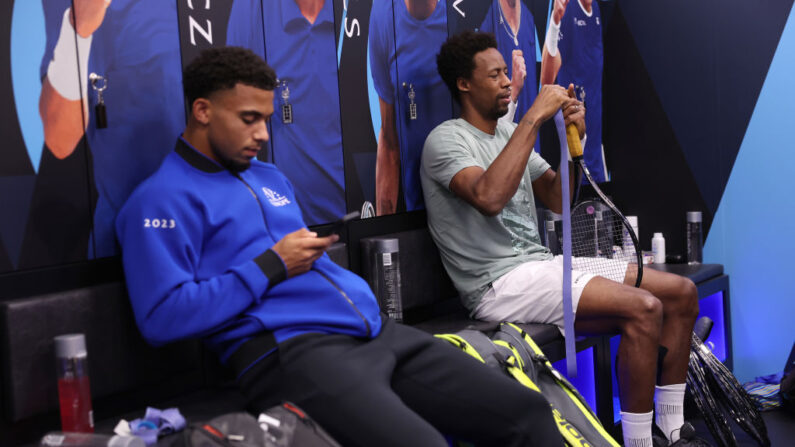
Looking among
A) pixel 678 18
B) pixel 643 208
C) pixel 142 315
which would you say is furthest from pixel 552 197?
pixel 142 315

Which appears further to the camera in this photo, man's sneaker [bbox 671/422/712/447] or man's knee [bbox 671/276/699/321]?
man's knee [bbox 671/276/699/321]

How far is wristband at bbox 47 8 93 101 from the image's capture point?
198 cm

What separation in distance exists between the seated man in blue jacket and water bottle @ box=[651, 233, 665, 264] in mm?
2364

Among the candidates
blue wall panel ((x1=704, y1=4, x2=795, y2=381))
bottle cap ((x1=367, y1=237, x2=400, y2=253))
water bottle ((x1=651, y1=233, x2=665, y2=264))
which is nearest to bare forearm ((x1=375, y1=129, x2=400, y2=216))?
bottle cap ((x1=367, y1=237, x2=400, y2=253))

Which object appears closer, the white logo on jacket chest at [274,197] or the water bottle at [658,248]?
the white logo on jacket chest at [274,197]

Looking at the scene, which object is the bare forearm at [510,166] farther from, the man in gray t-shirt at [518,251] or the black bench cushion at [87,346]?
the black bench cushion at [87,346]

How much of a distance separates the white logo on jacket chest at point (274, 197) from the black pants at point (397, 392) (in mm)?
426

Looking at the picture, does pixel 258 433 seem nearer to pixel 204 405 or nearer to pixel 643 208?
pixel 204 405

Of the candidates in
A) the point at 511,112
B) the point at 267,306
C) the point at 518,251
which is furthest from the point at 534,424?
the point at 511,112

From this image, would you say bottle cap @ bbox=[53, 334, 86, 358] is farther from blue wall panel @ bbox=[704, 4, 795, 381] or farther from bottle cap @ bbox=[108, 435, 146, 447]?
blue wall panel @ bbox=[704, 4, 795, 381]

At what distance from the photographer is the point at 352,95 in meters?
2.90

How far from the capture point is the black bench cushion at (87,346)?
183 cm

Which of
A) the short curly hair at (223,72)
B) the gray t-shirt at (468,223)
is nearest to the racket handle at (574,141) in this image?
the gray t-shirt at (468,223)

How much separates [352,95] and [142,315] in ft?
4.33
